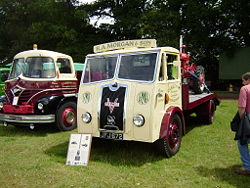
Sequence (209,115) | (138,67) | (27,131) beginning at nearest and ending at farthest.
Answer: (138,67), (27,131), (209,115)

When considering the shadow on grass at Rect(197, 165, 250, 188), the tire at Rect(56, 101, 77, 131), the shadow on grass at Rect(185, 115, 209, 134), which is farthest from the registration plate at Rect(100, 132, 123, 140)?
the shadow on grass at Rect(185, 115, 209, 134)

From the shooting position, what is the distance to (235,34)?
22859mm

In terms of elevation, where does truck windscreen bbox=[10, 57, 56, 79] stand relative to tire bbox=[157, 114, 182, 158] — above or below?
above

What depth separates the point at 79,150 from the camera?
5062 mm

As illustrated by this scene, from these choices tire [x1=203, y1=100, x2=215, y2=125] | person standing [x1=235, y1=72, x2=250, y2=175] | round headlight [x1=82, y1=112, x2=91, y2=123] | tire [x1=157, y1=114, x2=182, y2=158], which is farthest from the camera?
tire [x1=203, y1=100, x2=215, y2=125]

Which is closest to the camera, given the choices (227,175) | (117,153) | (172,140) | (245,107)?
(245,107)

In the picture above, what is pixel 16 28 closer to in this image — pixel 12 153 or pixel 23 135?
pixel 23 135

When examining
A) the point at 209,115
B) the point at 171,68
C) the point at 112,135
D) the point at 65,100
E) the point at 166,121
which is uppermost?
the point at 171,68

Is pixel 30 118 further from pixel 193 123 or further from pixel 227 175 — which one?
pixel 193 123

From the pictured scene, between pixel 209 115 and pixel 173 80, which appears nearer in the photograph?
pixel 173 80

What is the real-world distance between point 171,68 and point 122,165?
2384 mm

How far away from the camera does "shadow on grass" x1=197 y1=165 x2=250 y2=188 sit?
422 centimetres

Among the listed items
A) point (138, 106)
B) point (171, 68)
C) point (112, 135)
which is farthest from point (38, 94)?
point (171, 68)

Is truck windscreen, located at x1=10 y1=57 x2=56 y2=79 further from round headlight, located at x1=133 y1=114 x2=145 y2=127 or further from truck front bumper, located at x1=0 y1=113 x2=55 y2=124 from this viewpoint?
round headlight, located at x1=133 y1=114 x2=145 y2=127
